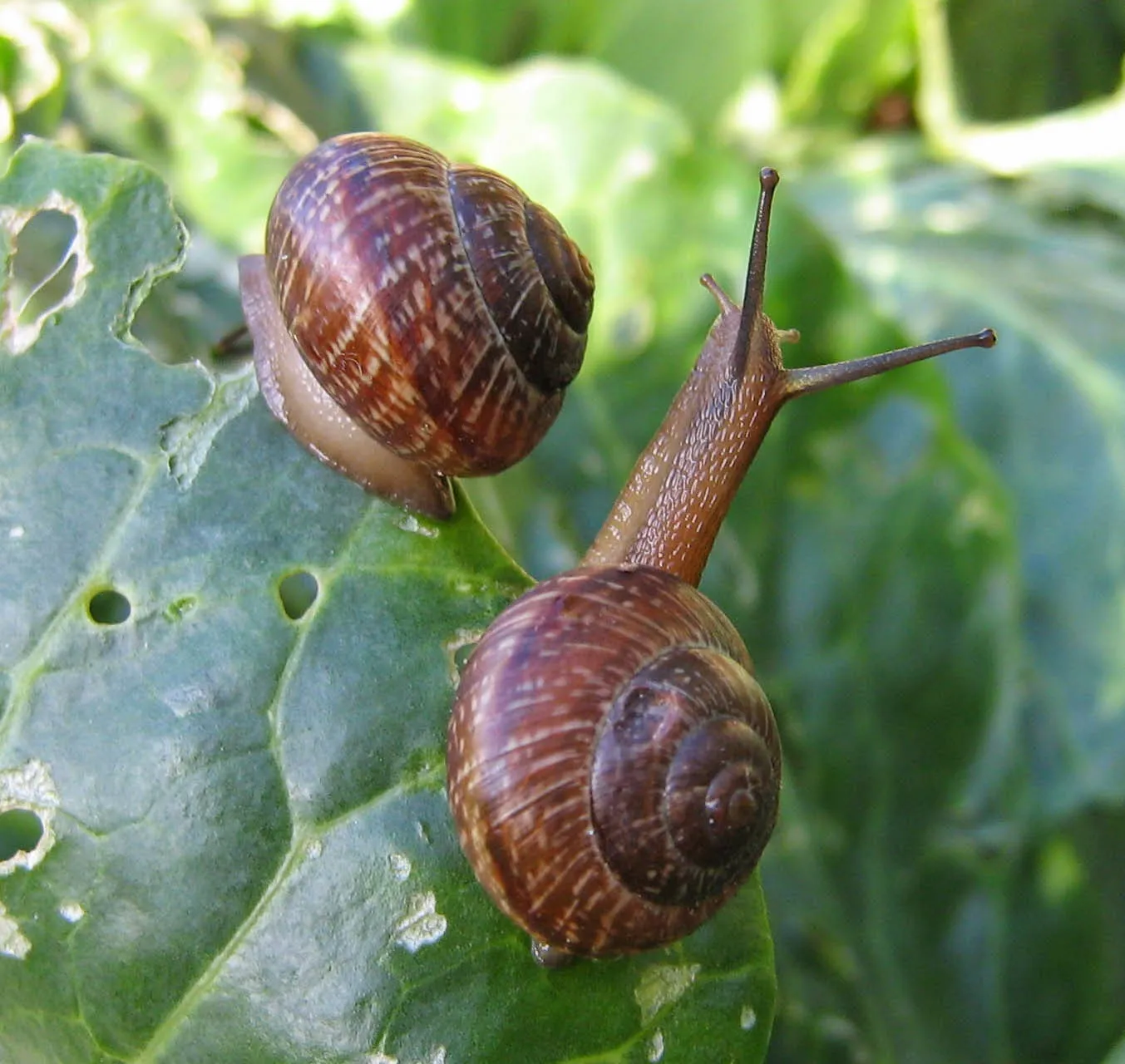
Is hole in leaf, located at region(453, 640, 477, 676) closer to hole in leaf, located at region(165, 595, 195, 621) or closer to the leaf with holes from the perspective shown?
the leaf with holes

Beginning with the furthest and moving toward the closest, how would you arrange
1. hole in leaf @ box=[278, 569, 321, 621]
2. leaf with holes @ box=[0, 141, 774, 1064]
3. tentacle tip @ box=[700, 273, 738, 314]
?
tentacle tip @ box=[700, 273, 738, 314] < hole in leaf @ box=[278, 569, 321, 621] < leaf with holes @ box=[0, 141, 774, 1064]

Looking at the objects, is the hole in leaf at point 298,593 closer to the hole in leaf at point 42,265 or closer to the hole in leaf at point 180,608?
the hole in leaf at point 180,608

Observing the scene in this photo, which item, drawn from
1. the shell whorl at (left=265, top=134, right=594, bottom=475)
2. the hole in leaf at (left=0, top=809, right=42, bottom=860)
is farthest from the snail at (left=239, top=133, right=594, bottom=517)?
the hole in leaf at (left=0, top=809, right=42, bottom=860)

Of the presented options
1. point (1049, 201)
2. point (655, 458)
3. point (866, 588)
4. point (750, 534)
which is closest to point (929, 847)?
point (866, 588)

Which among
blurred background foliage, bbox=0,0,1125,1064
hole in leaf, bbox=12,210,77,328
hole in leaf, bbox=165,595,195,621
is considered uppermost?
hole in leaf, bbox=12,210,77,328

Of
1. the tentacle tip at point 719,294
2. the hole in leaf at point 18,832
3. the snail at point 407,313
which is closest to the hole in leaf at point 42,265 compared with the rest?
the snail at point 407,313

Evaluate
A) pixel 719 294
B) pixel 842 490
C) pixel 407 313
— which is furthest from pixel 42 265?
pixel 842 490

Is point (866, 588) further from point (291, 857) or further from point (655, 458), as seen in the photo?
point (291, 857)

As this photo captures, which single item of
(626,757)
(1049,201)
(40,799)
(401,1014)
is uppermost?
(40,799)
